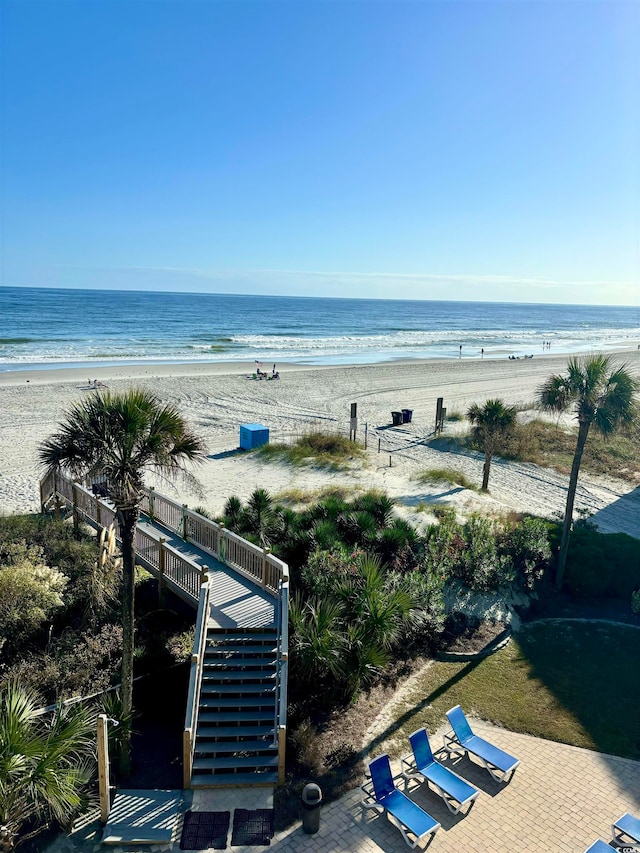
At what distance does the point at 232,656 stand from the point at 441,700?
11.8ft

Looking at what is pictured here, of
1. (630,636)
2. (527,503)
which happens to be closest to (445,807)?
(630,636)

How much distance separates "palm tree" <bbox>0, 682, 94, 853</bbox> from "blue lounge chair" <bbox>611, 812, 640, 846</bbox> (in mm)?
6447

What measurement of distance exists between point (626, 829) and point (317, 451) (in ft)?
54.7

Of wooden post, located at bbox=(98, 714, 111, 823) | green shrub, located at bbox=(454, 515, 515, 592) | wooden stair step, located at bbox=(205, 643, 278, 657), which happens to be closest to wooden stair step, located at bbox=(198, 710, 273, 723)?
wooden stair step, located at bbox=(205, 643, 278, 657)

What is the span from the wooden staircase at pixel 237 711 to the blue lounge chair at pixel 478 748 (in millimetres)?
2618

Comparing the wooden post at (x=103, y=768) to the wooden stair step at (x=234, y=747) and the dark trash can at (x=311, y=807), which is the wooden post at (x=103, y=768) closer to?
the wooden stair step at (x=234, y=747)

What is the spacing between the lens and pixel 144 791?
7.79 metres

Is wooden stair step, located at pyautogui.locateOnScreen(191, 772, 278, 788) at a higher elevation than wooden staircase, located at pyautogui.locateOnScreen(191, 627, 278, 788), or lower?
lower

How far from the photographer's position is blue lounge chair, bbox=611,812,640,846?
691 centimetres

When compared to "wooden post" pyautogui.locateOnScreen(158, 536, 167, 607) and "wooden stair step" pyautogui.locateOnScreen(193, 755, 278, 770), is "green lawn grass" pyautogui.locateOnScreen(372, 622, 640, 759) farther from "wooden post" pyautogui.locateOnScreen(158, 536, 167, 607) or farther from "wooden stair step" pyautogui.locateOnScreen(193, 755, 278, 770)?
"wooden post" pyautogui.locateOnScreen(158, 536, 167, 607)

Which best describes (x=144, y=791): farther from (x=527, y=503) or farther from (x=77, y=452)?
(x=527, y=503)

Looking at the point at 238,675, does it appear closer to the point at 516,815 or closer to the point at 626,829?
the point at 516,815

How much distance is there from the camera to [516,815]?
295 inches

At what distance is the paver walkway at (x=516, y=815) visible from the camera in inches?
275
